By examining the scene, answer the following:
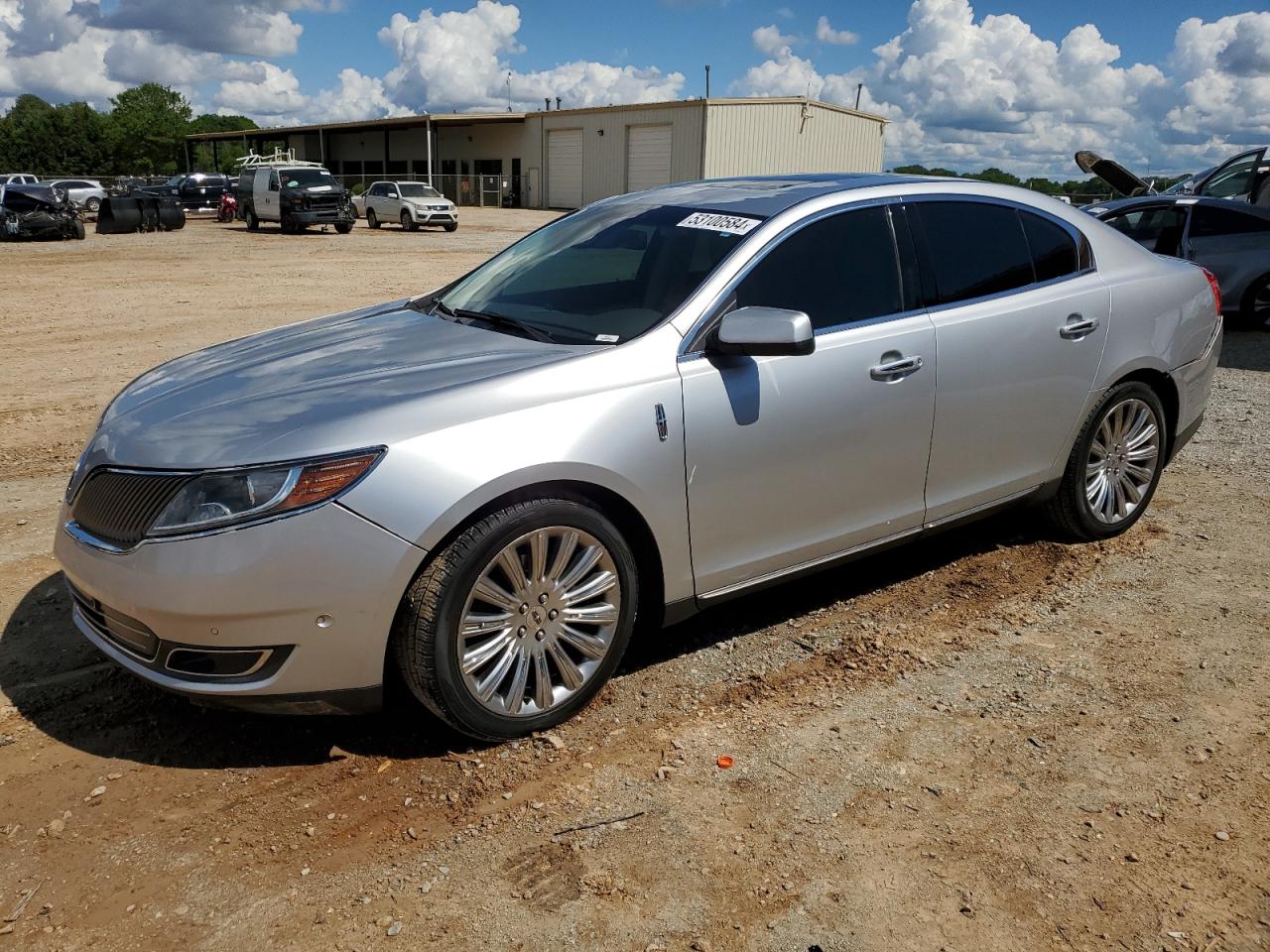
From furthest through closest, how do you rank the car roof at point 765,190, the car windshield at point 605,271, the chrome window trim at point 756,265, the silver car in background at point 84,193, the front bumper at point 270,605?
the silver car in background at point 84,193, the car roof at point 765,190, the car windshield at point 605,271, the chrome window trim at point 756,265, the front bumper at point 270,605

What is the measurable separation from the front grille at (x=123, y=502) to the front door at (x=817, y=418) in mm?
1594

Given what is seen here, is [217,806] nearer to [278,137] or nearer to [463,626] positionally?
[463,626]

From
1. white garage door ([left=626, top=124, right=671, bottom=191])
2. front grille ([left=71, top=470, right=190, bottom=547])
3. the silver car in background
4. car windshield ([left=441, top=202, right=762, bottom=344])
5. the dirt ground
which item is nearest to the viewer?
the dirt ground

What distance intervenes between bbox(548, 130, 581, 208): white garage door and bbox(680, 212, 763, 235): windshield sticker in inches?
1879

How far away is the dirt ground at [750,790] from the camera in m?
2.62

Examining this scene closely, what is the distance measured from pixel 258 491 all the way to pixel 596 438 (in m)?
1.00

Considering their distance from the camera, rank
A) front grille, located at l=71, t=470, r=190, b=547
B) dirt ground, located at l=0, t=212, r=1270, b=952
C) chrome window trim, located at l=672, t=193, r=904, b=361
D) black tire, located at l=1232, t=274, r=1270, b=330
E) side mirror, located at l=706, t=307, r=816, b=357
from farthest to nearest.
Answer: black tire, located at l=1232, t=274, r=1270, b=330 → chrome window trim, located at l=672, t=193, r=904, b=361 → side mirror, located at l=706, t=307, r=816, b=357 → front grille, located at l=71, t=470, r=190, b=547 → dirt ground, located at l=0, t=212, r=1270, b=952

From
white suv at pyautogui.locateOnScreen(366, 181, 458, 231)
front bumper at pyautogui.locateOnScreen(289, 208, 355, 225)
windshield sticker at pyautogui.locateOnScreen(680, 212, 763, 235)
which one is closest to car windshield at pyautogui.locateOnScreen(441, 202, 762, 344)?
windshield sticker at pyautogui.locateOnScreen(680, 212, 763, 235)

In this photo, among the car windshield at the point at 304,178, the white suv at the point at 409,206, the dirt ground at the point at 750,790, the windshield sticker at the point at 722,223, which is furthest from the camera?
the white suv at the point at 409,206

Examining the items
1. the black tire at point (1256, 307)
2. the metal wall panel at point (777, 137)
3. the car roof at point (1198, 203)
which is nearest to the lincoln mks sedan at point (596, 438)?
the black tire at point (1256, 307)

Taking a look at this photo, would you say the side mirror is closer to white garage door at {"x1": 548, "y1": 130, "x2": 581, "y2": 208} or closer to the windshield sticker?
the windshield sticker

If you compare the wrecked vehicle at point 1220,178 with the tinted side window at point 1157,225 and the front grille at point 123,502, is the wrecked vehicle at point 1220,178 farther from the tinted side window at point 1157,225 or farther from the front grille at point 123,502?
the front grille at point 123,502

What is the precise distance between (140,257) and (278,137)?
53.9 m

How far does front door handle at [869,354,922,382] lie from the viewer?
3.94 meters
